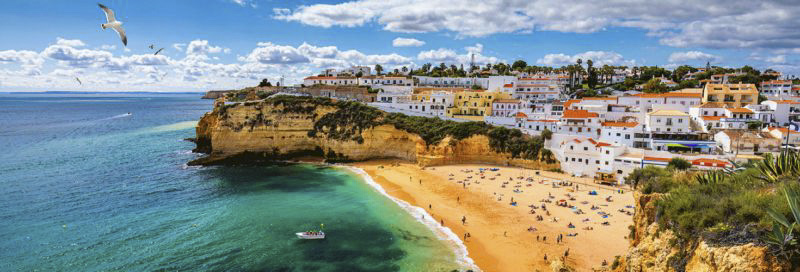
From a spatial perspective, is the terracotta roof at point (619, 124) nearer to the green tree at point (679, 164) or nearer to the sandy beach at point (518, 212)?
the sandy beach at point (518, 212)

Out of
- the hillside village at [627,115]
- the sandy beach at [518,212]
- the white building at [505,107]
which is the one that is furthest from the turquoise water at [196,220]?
the white building at [505,107]

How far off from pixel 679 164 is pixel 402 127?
29.0 meters

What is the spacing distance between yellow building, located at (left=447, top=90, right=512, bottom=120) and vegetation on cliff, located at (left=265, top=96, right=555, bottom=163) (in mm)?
6280

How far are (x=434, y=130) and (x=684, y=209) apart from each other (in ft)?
123

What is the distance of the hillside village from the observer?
38.8m

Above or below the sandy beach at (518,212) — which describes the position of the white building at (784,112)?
above

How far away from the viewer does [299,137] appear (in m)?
55.1

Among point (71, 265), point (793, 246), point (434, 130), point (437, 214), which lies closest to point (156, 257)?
point (71, 265)

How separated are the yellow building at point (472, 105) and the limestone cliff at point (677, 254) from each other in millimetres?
39966

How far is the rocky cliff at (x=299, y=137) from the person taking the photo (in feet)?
169

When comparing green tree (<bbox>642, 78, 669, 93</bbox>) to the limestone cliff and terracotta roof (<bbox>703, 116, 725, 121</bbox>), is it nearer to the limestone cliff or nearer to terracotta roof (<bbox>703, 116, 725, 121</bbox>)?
terracotta roof (<bbox>703, 116, 725, 121</bbox>)

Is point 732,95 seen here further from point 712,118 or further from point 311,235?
point 311,235

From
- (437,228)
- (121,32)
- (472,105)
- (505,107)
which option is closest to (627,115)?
(505,107)

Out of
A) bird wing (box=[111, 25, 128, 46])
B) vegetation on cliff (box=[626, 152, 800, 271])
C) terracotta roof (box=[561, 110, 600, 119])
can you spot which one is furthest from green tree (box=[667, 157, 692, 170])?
bird wing (box=[111, 25, 128, 46])
